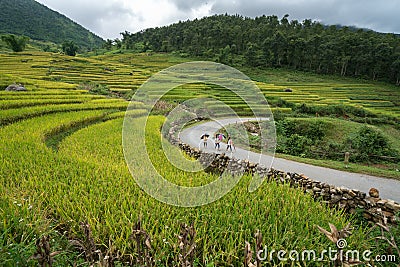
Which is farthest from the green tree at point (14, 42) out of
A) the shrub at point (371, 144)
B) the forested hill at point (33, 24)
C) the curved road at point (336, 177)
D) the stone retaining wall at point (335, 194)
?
the shrub at point (371, 144)

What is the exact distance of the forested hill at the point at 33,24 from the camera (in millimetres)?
→ 84875

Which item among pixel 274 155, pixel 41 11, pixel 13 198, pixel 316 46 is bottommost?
pixel 274 155

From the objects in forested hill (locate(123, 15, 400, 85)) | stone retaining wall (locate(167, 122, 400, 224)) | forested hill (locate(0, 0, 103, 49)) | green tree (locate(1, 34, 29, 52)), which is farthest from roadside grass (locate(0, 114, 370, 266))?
forested hill (locate(0, 0, 103, 49))

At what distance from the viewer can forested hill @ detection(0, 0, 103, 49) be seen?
3342 inches

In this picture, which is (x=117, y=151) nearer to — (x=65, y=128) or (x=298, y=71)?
(x=65, y=128)

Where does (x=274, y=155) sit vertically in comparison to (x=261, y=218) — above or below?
below

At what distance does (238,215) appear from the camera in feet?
12.1

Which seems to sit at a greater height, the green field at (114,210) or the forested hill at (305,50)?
the forested hill at (305,50)

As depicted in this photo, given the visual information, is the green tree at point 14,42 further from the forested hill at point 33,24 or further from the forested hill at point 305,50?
the forested hill at point 33,24

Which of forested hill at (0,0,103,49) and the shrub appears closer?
the shrub

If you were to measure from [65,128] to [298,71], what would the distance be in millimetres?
45090

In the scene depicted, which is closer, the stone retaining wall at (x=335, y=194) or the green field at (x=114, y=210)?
the green field at (x=114, y=210)

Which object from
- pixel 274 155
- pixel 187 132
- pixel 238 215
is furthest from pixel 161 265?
pixel 187 132

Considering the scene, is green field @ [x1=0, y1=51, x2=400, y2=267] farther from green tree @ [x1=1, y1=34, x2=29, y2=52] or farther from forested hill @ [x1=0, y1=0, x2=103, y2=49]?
forested hill @ [x1=0, y1=0, x2=103, y2=49]
